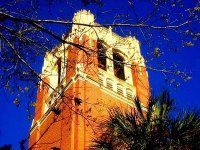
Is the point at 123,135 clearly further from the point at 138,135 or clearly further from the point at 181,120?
the point at 181,120

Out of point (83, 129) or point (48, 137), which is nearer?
point (83, 129)

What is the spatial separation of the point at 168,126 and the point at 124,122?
1.30 m

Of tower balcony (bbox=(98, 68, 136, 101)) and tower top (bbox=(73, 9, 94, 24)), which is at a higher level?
tower balcony (bbox=(98, 68, 136, 101))

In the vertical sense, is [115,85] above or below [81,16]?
above

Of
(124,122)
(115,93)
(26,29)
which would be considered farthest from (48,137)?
(26,29)

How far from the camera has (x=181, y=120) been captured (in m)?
10.6

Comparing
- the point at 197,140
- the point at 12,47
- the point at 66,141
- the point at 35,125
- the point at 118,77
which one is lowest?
the point at 197,140

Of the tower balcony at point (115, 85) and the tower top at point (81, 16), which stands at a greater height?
the tower balcony at point (115, 85)

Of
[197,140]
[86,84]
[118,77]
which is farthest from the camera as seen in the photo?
[118,77]

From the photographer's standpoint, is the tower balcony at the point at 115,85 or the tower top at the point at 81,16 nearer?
the tower top at the point at 81,16

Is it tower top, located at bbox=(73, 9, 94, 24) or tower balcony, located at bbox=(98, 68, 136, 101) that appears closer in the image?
tower top, located at bbox=(73, 9, 94, 24)

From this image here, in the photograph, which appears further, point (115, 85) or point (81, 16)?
point (115, 85)

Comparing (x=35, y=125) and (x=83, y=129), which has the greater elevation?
(x=35, y=125)

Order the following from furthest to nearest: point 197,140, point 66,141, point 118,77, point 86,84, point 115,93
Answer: point 118,77, point 115,93, point 86,84, point 66,141, point 197,140
